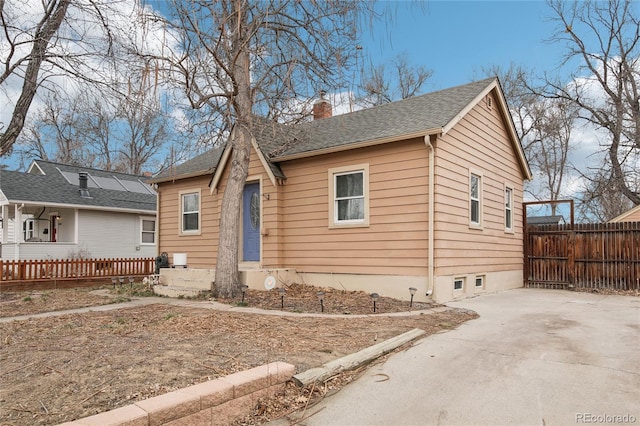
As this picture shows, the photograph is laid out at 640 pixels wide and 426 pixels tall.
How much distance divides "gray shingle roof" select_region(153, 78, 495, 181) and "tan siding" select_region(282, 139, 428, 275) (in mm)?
325

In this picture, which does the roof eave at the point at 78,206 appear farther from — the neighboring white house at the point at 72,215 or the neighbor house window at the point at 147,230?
the neighbor house window at the point at 147,230

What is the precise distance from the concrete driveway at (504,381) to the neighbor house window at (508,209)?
6.17 m

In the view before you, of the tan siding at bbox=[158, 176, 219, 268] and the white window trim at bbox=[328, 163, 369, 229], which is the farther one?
the tan siding at bbox=[158, 176, 219, 268]

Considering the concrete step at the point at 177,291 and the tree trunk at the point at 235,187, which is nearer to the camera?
the tree trunk at the point at 235,187

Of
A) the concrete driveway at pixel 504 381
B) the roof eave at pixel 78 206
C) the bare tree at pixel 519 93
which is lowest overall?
the concrete driveway at pixel 504 381

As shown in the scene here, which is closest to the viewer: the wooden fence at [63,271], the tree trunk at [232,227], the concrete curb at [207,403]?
the concrete curb at [207,403]

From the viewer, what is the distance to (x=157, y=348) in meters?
4.70

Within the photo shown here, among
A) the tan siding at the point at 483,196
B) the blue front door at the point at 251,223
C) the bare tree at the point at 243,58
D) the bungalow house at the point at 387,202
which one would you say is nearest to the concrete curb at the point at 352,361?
the bungalow house at the point at 387,202

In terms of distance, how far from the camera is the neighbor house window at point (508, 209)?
42.3ft

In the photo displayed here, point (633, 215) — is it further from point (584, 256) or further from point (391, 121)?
point (391, 121)

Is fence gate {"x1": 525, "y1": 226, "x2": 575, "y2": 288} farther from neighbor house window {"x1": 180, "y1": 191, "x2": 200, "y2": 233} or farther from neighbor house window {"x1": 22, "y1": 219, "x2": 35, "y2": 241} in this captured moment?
neighbor house window {"x1": 22, "y1": 219, "x2": 35, "y2": 241}

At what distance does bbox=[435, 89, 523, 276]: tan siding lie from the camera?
30.8 ft

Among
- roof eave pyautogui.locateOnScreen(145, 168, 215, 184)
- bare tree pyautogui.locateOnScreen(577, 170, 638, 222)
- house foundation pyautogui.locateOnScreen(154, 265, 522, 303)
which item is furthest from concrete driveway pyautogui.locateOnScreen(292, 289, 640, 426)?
bare tree pyautogui.locateOnScreen(577, 170, 638, 222)

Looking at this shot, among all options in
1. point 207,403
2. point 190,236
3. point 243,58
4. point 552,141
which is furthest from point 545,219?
point 207,403
